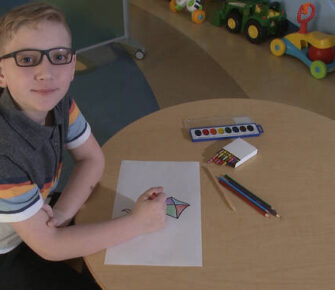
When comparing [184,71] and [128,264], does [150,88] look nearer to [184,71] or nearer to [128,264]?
[184,71]

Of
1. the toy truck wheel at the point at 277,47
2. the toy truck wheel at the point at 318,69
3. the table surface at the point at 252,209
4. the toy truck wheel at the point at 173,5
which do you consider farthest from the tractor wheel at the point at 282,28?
the table surface at the point at 252,209

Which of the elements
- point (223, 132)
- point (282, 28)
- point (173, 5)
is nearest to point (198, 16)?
point (173, 5)

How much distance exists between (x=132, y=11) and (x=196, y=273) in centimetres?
300

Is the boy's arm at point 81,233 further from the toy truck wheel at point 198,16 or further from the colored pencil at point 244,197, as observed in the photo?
the toy truck wheel at point 198,16

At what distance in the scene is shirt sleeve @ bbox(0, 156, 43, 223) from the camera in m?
0.74

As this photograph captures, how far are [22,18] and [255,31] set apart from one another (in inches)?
93.0

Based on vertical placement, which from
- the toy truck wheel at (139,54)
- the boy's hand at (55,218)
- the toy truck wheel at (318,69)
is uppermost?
the boy's hand at (55,218)

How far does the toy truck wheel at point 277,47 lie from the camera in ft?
8.93

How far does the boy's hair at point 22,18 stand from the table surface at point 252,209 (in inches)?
14.6

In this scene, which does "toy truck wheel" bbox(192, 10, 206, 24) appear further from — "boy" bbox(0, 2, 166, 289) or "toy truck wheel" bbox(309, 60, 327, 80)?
"boy" bbox(0, 2, 166, 289)

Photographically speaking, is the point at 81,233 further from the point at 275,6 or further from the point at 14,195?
the point at 275,6

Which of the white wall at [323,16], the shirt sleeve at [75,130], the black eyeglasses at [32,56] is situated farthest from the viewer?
the white wall at [323,16]

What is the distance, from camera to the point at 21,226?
769 millimetres

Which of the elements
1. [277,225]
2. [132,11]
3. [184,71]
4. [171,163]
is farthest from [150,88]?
[277,225]
